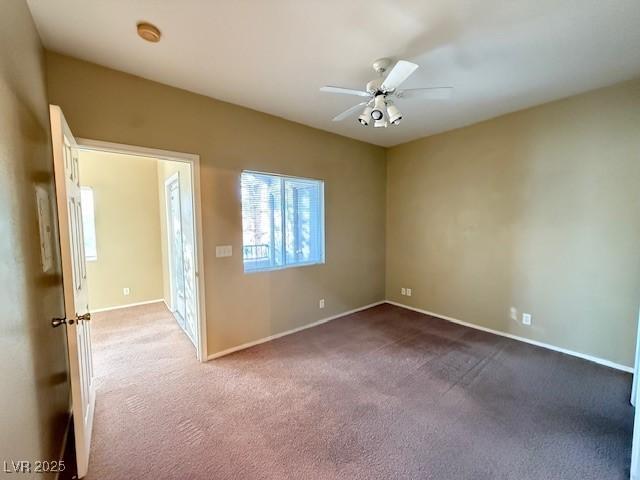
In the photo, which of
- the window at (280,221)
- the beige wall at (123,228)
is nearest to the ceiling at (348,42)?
the window at (280,221)

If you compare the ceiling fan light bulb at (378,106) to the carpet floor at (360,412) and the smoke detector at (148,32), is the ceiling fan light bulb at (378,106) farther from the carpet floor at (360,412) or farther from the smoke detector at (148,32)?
the carpet floor at (360,412)

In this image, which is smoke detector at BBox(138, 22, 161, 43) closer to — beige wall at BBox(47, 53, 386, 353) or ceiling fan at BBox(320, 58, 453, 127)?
beige wall at BBox(47, 53, 386, 353)

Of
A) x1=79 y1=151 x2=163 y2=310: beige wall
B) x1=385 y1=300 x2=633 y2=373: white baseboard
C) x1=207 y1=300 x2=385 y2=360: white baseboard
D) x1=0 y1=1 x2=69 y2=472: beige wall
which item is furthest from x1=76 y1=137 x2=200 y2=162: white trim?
x1=385 y1=300 x2=633 y2=373: white baseboard

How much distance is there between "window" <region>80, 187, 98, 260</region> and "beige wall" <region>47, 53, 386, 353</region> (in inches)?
114

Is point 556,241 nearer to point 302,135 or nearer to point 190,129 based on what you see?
point 302,135

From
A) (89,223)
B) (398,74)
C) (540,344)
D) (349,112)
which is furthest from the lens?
(89,223)

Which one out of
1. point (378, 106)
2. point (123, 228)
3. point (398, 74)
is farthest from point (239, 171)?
point (123, 228)

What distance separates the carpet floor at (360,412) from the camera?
1.63m

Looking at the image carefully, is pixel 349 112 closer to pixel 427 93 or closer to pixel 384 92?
pixel 384 92

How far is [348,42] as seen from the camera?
1.94 meters

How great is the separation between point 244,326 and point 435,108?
3325mm

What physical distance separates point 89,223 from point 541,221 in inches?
254

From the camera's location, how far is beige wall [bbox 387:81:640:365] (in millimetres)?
2609

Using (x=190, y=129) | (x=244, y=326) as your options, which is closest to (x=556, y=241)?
(x=244, y=326)
